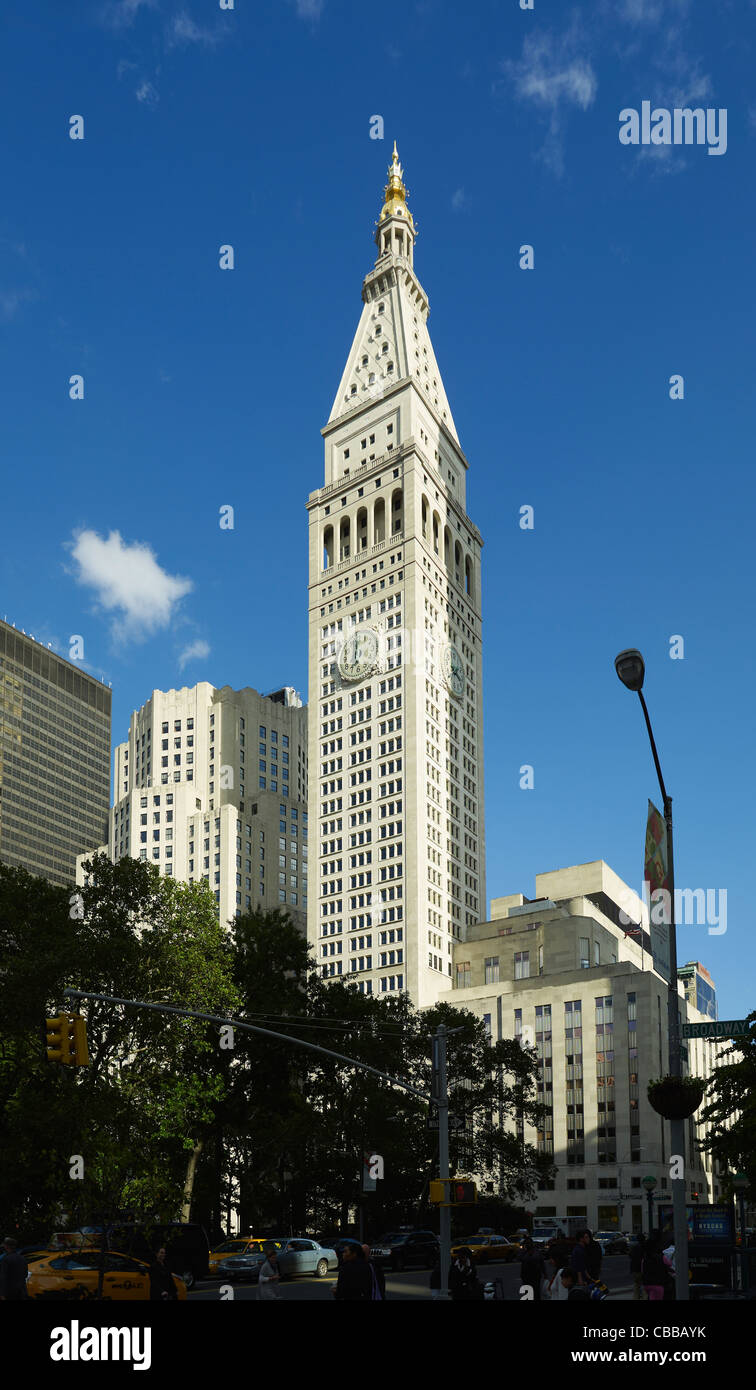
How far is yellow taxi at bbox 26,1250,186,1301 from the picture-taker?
33.2 meters

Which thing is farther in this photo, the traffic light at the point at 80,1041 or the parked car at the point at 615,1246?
the parked car at the point at 615,1246

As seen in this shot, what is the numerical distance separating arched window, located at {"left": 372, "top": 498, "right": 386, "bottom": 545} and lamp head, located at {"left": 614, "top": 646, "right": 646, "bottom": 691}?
448 ft

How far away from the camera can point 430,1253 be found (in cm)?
5825

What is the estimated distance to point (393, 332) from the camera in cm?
16912

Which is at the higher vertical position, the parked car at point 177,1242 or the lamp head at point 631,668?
the lamp head at point 631,668

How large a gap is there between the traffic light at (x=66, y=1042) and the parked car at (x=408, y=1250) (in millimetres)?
34155

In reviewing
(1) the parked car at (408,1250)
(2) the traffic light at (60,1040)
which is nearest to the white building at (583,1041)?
(1) the parked car at (408,1250)

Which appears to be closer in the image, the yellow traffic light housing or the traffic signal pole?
the yellow traffic light housing

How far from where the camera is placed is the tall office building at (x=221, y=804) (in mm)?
180250

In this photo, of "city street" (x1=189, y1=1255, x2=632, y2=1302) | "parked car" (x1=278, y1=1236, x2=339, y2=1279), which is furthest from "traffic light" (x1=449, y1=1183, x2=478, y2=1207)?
"parked car" (x1=278, y1=1236, x2=339, y2=1279)

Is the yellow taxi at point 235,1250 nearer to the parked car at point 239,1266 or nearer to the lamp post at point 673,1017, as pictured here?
the parked car at point 239,1266

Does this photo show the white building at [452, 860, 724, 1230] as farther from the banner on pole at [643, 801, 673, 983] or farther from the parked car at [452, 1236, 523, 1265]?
the banner on pole at [643, 801, 673, 983]
